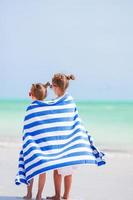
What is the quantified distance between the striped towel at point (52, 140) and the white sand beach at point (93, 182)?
18.8 inches

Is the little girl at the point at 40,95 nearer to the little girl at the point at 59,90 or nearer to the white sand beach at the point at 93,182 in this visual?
the little girl at the point at 59,90

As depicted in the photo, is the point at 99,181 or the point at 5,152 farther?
the point at 5,152

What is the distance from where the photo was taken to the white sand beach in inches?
216

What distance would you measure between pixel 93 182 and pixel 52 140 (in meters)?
1.35

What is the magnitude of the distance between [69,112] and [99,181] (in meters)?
1.41

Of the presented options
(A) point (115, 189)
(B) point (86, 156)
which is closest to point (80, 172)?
(A) point (115, 189)

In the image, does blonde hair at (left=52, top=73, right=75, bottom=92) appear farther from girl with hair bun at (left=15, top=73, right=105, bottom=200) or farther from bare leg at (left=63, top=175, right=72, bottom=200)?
bare leg at (left=63, top=175, right=72, bottom=200)

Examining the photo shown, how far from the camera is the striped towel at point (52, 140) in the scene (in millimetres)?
4891

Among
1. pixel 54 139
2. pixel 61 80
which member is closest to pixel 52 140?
pixel 54 139

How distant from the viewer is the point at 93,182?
6.12 meters

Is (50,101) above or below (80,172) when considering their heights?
above

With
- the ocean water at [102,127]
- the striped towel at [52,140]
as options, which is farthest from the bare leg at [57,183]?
the ocean water at [102,127]

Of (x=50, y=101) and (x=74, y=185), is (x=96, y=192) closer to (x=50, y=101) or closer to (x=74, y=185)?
(x=74, y=185)

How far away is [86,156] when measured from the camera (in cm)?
499
